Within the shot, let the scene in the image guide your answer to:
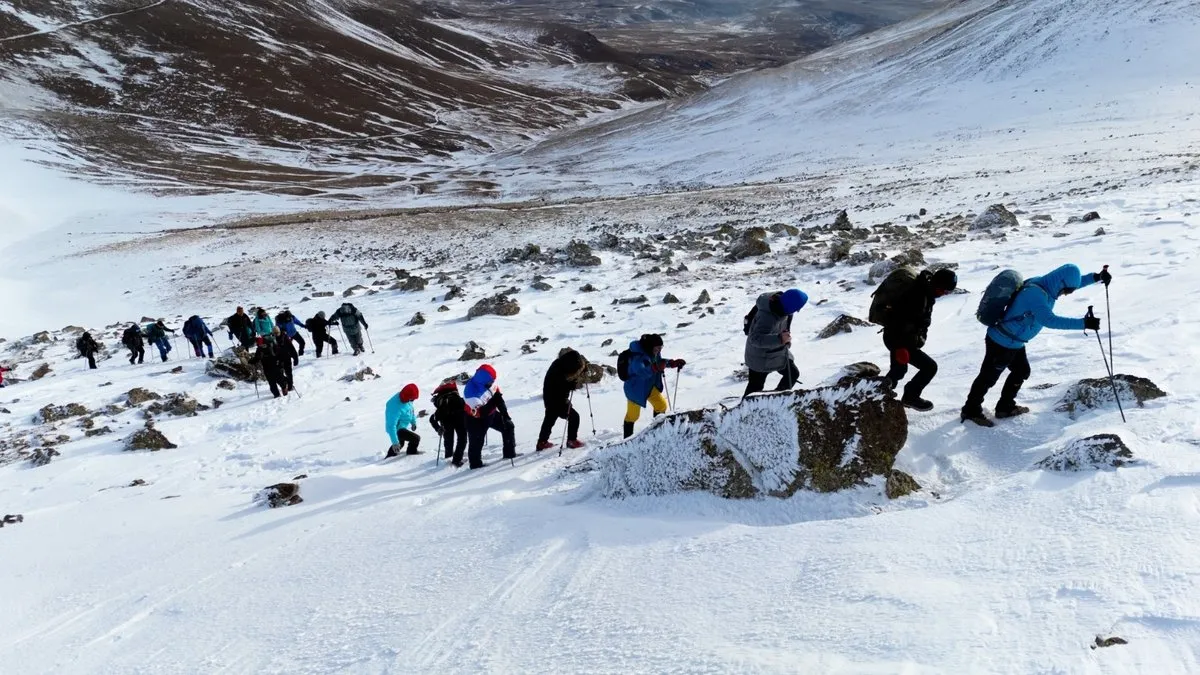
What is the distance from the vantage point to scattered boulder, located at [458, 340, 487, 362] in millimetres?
15352

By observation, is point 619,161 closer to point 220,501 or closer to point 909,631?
point 220,501

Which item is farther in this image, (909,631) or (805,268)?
(805,268)

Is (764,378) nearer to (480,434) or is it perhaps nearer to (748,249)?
(480,434)

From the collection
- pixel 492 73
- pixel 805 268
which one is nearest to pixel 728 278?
pixel 805 268

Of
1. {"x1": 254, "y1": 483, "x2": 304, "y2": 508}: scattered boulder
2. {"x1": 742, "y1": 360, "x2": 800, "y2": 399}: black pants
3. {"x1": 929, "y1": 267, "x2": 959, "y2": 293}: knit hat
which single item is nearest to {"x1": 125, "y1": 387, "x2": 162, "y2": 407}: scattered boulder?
{"x1": 254, "y1": 483, "x2": 304, "y2": 508}: scattered boulder

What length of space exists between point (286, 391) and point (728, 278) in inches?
461

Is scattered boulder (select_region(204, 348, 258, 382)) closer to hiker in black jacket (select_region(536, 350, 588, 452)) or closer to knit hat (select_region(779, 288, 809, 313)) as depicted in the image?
hiker in black jacket (select_region(536, 350, 588, 452))

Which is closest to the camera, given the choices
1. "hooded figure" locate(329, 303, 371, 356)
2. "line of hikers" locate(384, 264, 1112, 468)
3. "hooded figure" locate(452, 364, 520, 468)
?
"line of hikers" locate(384, 264, 1112, 468)

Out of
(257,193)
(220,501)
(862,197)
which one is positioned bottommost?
(220,501)

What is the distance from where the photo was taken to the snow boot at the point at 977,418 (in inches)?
266

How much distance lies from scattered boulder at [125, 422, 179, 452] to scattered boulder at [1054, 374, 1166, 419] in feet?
43.9

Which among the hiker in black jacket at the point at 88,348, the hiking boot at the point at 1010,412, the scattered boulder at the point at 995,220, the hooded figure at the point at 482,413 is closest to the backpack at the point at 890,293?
the hiking boot at the point at 1010,412

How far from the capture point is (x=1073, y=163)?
108 ft

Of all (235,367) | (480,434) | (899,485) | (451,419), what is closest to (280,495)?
(451,419)
